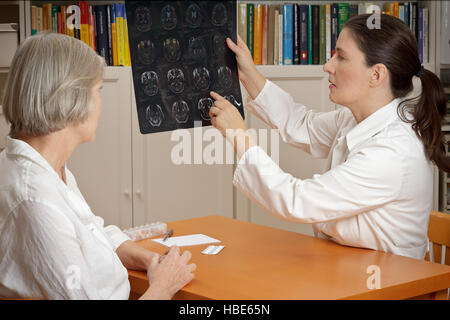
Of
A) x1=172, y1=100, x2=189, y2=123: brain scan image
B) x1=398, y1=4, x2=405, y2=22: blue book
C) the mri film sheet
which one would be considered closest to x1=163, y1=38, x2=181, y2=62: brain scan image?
the mri film sheet

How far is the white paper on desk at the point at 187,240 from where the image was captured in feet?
6.13

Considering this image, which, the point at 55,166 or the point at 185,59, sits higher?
the point at 185,59

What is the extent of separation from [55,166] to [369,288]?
0.78 m

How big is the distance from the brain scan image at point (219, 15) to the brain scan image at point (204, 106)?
24 cm

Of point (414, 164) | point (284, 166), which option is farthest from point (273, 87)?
point (284, 166)

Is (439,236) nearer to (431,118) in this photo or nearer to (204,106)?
(431,118)

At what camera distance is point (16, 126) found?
1320 mm

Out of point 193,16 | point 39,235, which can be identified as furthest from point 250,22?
point 39,235

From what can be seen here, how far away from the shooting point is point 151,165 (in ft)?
10.4

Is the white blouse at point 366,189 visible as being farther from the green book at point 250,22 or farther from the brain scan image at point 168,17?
the green book at point 250,22

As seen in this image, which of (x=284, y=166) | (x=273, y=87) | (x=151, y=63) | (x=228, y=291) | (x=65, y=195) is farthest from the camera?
(x=284, y=166)
